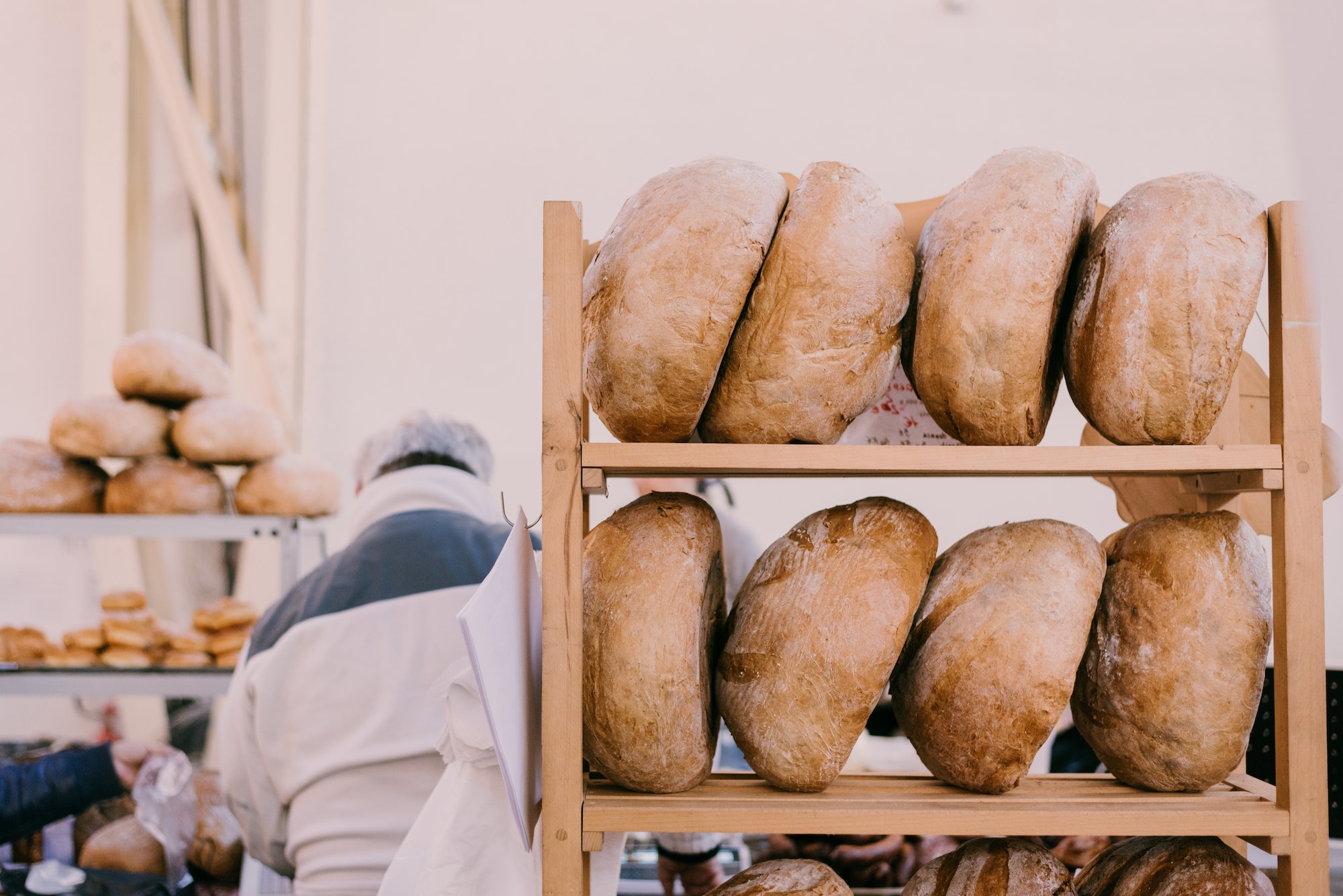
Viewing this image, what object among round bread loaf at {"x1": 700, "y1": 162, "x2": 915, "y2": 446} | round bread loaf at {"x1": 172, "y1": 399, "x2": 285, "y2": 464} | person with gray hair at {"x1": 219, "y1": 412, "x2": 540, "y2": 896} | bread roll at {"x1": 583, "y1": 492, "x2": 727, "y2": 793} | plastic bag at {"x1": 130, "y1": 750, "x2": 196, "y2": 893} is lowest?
plastic bag at {"x1": 130, "y1": 750, "x2": 196, "y2": 893}

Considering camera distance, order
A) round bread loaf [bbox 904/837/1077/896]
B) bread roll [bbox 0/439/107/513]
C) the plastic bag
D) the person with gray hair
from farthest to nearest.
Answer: bread roll [bbox 0/439/107/513] → the plastic bag → the person with gray hair → round bread loaf [bbox 904/837/1077/896]

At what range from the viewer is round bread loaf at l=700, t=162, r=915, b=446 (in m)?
0.89

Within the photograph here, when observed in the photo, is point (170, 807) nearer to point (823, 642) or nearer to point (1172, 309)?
point (823, 642)

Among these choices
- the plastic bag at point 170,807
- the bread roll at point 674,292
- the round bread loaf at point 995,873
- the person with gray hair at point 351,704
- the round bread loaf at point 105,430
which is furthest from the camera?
the round bread loaf at point 105,430

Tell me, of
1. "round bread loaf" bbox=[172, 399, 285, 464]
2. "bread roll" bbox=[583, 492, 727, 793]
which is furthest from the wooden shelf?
"round bread loaf" bbox=[172, 399, 285, 464]

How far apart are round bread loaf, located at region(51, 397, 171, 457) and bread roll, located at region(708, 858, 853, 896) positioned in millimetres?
1997

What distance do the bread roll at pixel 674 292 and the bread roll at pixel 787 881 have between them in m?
0.50

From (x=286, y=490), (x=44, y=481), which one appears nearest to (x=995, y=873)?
(x=286, y=490)

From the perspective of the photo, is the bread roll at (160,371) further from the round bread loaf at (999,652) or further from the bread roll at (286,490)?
the round bread loaf at (999,652)

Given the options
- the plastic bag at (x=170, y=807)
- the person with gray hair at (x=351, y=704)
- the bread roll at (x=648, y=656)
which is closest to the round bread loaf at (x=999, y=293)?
the bread roll at (x=648, y=656)

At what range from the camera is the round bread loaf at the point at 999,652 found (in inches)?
35.2

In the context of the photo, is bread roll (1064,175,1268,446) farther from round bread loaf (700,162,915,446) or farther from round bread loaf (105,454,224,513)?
round bread loaf (105,454,224,513)

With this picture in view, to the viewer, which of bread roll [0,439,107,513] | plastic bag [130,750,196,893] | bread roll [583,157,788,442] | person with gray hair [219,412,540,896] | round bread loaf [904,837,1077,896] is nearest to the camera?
bread roll [583,157,788,442]

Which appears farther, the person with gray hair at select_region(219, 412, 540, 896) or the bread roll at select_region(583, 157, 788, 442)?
the person with gray hair at select_region(219, 412, 540, 896)
